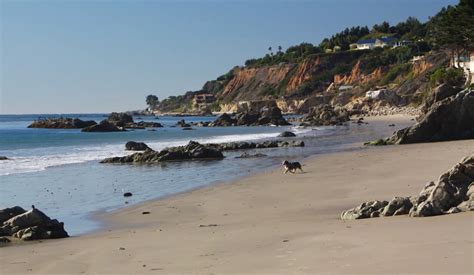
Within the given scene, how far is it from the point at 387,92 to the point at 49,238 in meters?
114

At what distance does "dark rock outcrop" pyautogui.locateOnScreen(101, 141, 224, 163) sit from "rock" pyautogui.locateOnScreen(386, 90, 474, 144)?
35.1 ft

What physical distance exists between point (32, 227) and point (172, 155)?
71.2 ft

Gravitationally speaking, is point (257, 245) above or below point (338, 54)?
below

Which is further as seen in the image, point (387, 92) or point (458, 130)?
point (387, 92)

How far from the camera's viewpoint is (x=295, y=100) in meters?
168

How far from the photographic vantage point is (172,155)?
112 feet

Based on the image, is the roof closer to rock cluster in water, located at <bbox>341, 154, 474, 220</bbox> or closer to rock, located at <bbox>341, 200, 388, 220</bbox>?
rock cluster in water, located at <bbox>341, 154, 474, 220</bbox>

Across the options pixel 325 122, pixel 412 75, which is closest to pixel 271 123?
pixel 325 122

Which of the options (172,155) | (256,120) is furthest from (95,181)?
(256,120)

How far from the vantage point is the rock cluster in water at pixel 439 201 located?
10984mm

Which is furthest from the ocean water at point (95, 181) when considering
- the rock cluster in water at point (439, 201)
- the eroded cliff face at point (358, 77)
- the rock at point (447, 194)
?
the eroded cliff face at point (358, 77)

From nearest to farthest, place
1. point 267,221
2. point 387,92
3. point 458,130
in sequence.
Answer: point 267,221 → point 458,130 → point 387,92

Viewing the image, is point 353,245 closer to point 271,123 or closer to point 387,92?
point 271,123

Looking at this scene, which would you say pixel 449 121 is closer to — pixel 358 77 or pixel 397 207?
pixel 397 207
